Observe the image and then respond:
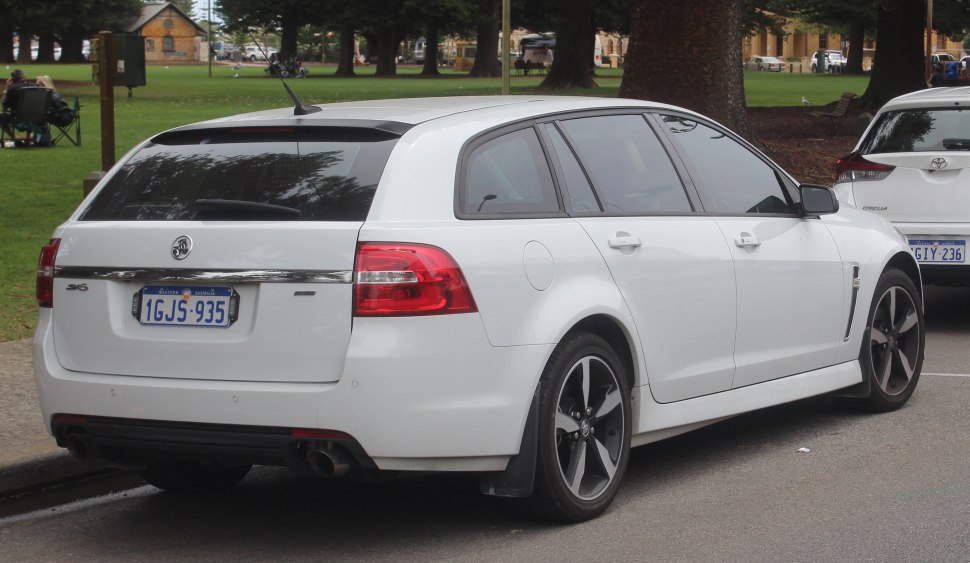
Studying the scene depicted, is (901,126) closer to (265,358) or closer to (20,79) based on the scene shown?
(265,358)

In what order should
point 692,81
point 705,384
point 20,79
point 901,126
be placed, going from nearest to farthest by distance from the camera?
1. point 705,384
2. point 901,126
3. point 692,81
4. point 20,79

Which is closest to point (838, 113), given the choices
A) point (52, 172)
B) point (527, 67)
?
point (52, 172)

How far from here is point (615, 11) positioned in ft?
237

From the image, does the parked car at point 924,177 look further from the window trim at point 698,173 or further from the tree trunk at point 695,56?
the tree trunk at point 695,56

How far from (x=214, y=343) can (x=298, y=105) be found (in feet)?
3.74

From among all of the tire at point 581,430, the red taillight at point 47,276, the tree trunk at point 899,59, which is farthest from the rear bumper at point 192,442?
the tree trunk at point 899,59

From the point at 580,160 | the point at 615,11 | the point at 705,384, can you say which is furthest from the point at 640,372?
the point at 615,11

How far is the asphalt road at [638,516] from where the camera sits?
543cm

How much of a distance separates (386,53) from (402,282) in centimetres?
8502

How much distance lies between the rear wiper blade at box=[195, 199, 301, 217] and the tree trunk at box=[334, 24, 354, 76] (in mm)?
83171

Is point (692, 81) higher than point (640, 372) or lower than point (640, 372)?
higher

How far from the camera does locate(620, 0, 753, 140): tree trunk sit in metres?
17.0

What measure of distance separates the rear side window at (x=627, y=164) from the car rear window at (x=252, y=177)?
1.07 metres

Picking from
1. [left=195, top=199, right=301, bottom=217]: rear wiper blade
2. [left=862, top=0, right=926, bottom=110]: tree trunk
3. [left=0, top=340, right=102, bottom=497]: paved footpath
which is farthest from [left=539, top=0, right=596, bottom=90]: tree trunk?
[left=195, top=199, right=301, bottom=217]: rear wiper blade
